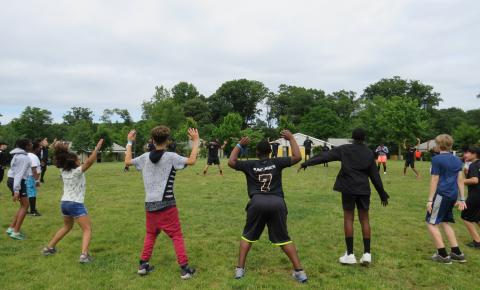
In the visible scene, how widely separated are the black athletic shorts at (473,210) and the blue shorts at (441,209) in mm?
1107

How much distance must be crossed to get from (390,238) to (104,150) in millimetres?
67068

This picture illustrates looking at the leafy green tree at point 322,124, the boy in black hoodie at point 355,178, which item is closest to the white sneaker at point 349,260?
the boy in black hoodie at point 355,178

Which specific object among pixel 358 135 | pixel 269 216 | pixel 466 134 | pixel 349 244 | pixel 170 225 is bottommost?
pixel 349 244

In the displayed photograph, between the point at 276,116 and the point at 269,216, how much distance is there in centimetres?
10268

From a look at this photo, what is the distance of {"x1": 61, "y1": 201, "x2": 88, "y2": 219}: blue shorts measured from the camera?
5.91 metres

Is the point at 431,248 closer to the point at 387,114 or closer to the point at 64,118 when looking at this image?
the point at 387,114

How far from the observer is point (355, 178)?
19.0 ft

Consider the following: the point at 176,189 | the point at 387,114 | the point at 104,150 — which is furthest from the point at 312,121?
the point at 176,189

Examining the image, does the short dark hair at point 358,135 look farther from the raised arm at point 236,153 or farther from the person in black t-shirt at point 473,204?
the person in black t-shirt at point 473,204

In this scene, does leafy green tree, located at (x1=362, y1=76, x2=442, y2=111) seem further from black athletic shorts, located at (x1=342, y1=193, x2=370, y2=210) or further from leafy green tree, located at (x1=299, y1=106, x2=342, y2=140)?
black athletic shorts, located at (x1=342, y1=193, x2=370, y2=210)

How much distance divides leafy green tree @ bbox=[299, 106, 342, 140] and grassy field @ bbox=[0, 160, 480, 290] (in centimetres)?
7134

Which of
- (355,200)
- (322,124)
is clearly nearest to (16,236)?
(355,200)

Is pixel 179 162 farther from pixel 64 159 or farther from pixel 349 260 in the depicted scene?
pixel 349 260

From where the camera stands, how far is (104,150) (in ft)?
224
